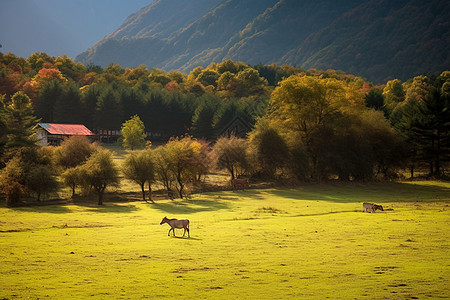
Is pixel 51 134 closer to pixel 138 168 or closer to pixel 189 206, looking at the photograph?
pixel 138 168

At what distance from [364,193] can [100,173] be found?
33.7m

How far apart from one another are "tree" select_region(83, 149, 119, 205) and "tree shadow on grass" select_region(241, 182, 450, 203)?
1747 cm

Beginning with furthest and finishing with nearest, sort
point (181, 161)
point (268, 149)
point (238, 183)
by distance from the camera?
point (268, 149) < point (238, 183) < point (181, 161)

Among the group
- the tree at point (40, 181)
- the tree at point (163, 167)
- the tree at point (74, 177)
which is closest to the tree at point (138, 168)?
the tree at point (163, 167)

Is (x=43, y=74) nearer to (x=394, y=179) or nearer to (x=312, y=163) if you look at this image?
(x=312, y=163)

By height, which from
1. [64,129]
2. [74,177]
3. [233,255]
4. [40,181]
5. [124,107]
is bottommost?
[233,255]

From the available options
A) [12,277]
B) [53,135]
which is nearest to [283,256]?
[12,277]

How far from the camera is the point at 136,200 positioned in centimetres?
5628

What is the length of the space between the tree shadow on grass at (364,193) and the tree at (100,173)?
688 inches

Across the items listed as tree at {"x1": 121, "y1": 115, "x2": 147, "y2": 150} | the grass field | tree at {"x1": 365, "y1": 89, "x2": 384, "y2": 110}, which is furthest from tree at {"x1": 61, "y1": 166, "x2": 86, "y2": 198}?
tree at {"x1": 365, "y1": 89, "x2": 384, "y2": 110}

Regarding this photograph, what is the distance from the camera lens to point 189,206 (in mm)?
49562

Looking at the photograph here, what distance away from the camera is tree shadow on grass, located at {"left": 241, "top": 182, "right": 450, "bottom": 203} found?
52344 millimetres

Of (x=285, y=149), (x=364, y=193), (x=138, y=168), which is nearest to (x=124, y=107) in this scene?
(x=285, y=149)

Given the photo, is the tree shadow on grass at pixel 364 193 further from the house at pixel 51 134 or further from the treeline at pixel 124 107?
the house at pixel 51 134
